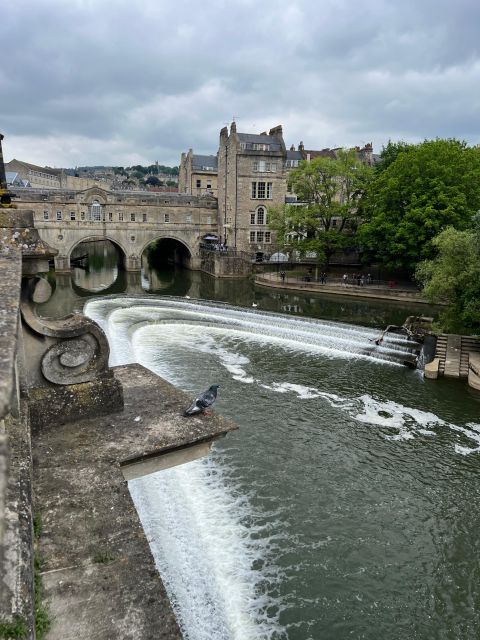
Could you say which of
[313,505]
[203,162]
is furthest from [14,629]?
[203,162]

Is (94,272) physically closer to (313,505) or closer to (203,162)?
(203,162)

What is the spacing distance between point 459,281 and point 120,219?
130ft

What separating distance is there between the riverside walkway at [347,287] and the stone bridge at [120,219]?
13213mm

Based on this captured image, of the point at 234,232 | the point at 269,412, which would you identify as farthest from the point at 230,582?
the point at 234,232

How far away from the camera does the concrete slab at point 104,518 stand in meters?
3.57

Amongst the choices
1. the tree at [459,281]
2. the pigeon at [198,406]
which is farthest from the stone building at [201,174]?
the pigeon at [198,406]

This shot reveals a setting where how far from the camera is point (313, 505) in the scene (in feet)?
35.2

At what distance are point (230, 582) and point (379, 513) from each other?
13.6 ft

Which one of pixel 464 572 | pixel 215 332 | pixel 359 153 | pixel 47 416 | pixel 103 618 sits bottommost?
pixel 464 572

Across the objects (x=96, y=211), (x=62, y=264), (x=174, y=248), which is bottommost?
(x=62, y=264)

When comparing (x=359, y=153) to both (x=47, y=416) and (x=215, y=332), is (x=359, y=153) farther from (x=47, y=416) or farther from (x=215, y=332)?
(x=47, y=416)

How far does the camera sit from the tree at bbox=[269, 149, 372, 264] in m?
44.4

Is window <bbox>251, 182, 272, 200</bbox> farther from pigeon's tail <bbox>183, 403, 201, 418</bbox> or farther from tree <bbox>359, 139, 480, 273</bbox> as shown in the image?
pigeon's tail <bbox>183, 403, 201, 418</bbox>

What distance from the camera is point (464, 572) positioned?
9.26 m
